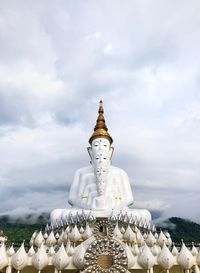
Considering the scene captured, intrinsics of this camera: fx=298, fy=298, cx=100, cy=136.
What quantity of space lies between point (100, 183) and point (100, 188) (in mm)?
358

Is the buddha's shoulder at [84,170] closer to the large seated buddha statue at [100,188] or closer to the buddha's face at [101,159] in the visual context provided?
the large seated buddha statue at [100,188]

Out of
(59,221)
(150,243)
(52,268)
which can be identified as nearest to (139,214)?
(150,243)

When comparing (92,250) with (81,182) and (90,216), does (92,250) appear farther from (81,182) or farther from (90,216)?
(81,182)

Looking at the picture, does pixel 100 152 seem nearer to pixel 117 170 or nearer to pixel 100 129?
pixel 117 170

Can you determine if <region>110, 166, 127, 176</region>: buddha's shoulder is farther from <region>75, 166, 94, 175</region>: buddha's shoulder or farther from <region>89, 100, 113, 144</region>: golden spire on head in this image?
<region>89, 100, 113, 144</region>: golden spire on head

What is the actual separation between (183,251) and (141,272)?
2053 mm

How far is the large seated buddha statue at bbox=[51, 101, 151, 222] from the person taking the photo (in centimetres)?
1745

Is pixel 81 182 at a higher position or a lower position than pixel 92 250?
higher

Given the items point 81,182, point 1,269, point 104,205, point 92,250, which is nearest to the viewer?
point 92,250

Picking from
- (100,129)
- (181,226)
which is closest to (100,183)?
(100,129)

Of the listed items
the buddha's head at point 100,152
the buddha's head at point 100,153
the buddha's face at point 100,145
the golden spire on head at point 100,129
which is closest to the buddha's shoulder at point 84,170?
the buddha's head at point 100,153

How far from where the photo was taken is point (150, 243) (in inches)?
541

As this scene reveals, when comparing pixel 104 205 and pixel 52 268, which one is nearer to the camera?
pixel 52 268

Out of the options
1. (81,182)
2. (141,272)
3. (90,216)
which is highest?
(81,182)
